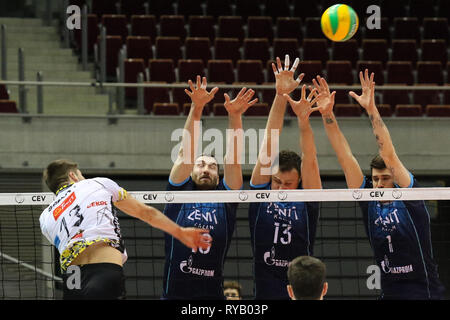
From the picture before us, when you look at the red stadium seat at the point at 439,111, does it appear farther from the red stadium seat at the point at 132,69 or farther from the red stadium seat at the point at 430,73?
the red stadium seat at the point at 132,69

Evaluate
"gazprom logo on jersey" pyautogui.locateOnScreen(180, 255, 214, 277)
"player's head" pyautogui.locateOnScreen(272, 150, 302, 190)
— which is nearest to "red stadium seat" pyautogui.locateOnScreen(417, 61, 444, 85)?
"player's head" pyautogui.locateOnScreen(272, 150, 302, 190)

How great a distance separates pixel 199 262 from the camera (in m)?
6.84

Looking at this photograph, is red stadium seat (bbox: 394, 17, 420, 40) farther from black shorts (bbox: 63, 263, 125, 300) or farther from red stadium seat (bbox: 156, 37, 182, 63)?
black shorts (bbox: 63, 263, 125, 300)

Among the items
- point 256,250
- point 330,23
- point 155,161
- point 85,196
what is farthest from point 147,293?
point 85,196

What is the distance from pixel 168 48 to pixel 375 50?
424 cm

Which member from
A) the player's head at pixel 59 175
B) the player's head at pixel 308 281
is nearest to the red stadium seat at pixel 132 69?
the player's head at pixel 59 175

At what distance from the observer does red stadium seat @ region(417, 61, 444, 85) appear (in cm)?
1519

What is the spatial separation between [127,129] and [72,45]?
4.31 metres

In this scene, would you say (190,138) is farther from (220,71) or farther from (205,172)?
(220,71)

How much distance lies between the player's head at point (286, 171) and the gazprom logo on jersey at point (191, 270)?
3.31ft

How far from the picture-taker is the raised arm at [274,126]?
691 centimetres

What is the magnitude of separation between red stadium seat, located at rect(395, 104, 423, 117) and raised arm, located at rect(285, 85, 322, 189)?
7019mm

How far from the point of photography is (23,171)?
12.5 meters

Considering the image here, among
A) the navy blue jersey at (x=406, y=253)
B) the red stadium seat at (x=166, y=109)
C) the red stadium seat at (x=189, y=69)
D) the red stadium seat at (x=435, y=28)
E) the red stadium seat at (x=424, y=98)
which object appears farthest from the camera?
the red stadium seat at (x=435, y=28)
